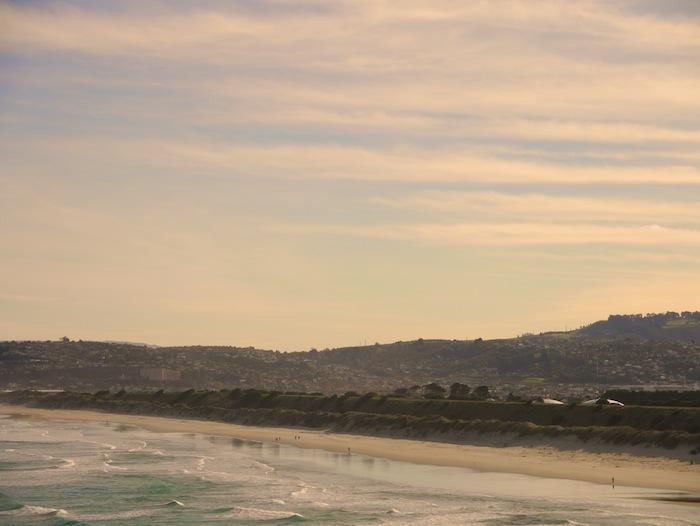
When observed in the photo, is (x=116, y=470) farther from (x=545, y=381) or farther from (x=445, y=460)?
(x=545, y=381)

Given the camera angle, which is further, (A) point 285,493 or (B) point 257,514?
(A) point 285,493

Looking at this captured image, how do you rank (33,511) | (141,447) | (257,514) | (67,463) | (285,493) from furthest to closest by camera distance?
1. (141,447)
2. (67,463)
3. (285,493)
4. (33,511)
5. (257,514)

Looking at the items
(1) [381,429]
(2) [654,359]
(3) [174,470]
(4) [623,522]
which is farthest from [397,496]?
(2) [654,359]

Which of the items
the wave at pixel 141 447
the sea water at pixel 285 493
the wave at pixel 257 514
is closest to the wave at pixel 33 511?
the sea water at pixel 285 493

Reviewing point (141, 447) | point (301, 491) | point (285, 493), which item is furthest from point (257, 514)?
point (141, 447)

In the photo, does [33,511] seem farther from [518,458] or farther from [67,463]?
[518,458]

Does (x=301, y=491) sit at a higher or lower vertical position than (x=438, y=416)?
lower

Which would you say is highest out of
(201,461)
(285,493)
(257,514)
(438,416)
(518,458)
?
(438,416)
